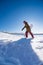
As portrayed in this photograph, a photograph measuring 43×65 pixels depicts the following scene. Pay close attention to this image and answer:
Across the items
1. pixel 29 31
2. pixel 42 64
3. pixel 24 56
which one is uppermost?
pixel 29 31

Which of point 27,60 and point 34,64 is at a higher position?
point 27,60

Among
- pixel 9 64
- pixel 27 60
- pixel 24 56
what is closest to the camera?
pixel 9 64

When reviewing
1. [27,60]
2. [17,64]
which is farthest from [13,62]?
[27,60]

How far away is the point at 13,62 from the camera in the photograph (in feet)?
16.9

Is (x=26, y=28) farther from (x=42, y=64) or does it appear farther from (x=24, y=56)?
(x=42, y=64)

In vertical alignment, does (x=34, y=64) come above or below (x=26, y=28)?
below

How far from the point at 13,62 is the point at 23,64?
0.36m

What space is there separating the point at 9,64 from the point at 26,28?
8702mm

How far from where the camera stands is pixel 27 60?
559 cm

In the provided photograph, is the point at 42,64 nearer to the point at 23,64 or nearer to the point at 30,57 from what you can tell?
the point at 23,64

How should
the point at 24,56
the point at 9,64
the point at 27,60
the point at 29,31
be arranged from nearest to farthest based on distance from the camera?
the point at 9,64 < the point at 27,60 < the point at 24,56 < the point at 29,31

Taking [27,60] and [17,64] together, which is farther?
[27,60]

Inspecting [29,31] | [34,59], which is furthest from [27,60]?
[29,31]

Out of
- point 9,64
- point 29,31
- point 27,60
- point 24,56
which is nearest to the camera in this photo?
point 9,64
